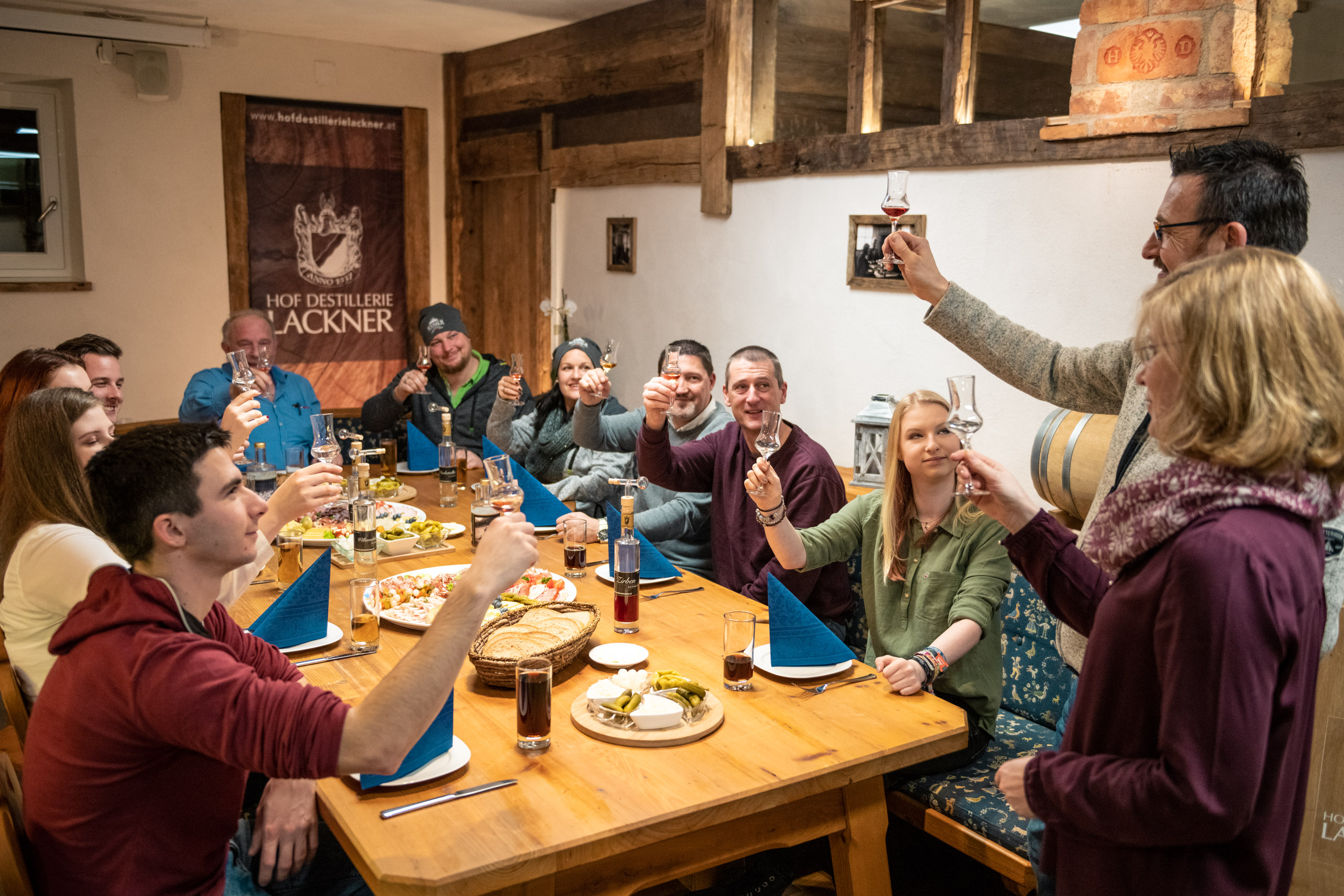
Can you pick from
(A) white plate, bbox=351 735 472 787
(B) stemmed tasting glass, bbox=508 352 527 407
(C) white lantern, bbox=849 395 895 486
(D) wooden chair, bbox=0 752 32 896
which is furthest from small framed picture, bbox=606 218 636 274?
(D) wooden chair, bbox=0 752 32 896

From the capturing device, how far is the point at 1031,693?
2.86m

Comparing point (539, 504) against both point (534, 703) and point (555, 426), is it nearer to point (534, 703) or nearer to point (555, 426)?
point (555, 426)

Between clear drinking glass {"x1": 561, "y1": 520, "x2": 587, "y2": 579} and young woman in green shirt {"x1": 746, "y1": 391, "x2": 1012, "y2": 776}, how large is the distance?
0.54 m

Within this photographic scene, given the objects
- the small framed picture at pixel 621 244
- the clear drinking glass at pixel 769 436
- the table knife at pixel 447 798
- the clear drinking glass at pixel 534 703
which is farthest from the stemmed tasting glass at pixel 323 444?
the small framed picture at pixel 621 244

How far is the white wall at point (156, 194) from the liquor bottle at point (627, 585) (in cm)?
471

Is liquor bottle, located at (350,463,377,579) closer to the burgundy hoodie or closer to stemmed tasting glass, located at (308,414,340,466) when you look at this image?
stemmed tasting glass, located at (308,414,340,466)

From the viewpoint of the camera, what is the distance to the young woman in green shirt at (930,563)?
96.8 inches

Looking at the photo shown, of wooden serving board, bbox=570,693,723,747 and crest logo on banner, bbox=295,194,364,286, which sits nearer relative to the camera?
wooden serving board, bbox=570,693,723,747

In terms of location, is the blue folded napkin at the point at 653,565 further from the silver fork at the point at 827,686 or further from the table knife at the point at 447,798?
the table knife at the point at 447,798

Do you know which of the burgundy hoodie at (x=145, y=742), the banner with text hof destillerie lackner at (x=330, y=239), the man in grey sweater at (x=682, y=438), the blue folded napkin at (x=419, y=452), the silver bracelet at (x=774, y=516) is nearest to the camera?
the burgundy hoodie at (x=145, y=742)

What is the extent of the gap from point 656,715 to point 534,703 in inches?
8.9

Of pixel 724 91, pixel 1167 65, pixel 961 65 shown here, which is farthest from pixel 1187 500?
pixel 724 91

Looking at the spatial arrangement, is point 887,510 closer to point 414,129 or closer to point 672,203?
point 672,203

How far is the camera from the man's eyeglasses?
72.7 inches
